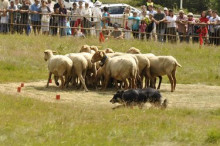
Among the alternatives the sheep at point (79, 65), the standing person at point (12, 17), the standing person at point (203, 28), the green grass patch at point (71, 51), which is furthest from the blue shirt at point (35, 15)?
the sheep at point (79, 65)

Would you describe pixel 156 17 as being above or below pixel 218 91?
above

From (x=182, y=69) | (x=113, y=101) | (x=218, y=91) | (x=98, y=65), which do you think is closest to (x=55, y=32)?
(x=182, y=69)

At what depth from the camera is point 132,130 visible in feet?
55.3

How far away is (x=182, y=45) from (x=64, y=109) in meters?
16.7

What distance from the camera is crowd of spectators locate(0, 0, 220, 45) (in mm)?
35562

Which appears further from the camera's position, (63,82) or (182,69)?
(182,69)

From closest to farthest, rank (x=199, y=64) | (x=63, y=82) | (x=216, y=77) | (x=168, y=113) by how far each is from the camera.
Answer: (x=168, y=113) < (x=63, y=82) < (x=216, y=77) < (x=199, y=64)

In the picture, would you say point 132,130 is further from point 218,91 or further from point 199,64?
point 199,64

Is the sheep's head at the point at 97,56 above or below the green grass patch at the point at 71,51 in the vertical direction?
above

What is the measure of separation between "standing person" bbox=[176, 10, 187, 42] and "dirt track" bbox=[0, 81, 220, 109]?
9.74 meters

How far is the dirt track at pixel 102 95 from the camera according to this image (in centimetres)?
2252

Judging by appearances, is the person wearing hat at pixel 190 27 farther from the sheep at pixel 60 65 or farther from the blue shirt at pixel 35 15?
the sheep at pixel 60 65

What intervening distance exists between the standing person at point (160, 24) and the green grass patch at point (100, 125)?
1602 cm

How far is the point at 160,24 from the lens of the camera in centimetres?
3647
